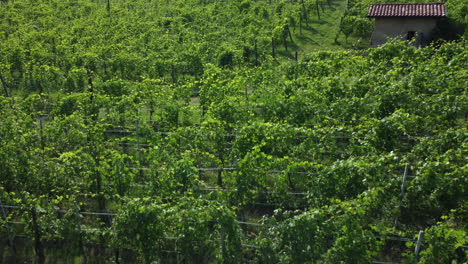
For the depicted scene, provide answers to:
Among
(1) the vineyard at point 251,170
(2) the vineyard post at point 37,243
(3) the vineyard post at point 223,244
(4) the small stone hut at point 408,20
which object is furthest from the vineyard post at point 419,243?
(4) the small stone hut at point 408,20

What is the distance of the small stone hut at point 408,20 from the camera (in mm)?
20984

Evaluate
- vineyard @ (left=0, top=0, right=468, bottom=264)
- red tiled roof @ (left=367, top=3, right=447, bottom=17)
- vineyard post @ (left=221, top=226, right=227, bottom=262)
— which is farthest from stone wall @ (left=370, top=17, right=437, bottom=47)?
vineyard post @ (left=221, top=226, right=227, bottom=262)

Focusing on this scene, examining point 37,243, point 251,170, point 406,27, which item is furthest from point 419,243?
point 406,27

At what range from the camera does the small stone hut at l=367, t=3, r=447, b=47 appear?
826 inches

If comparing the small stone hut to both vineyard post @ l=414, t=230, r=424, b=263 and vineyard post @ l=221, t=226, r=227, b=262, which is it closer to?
vineyard post @ l=414, t=230, r=424, b=263

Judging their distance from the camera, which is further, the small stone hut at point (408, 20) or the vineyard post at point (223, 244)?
the small stone hut at point (408, 20)

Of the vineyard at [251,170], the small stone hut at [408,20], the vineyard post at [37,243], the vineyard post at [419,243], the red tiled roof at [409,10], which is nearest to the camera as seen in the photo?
the vineyard post at [419,243]

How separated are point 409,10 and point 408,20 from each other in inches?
20.1

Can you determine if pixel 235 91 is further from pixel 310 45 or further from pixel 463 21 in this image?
pixel 463 21

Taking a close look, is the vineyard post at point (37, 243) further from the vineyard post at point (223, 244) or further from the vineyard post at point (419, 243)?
the vineyard post at point (419, 243)

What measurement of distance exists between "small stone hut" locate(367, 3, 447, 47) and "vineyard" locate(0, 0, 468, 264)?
549 centimetres

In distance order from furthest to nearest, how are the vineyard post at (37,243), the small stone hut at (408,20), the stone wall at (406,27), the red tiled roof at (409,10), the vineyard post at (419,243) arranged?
the stone wall at (406,27), the small stone hut at (408,20), the red tiled roof at (409,10), the vineyard post at (37,243), the vineyard post at (419,243)

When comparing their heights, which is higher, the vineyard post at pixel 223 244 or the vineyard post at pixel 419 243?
the vineyard post at pixel 419 243

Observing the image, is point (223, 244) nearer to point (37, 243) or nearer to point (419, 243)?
point (419, 243)
